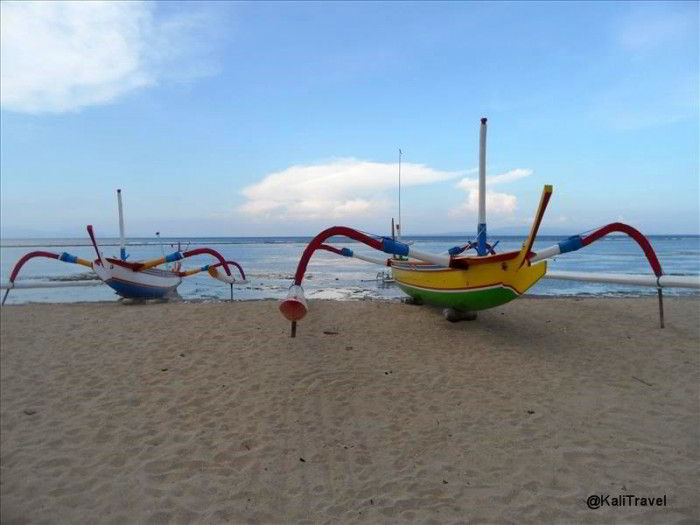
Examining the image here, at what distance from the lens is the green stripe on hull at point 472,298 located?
5.95m

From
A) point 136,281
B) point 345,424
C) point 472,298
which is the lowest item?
point 345,424

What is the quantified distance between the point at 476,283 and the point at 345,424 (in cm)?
320

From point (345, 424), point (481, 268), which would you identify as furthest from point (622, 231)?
point (345, 424)

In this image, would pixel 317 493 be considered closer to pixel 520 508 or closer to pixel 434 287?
pixel 520 508

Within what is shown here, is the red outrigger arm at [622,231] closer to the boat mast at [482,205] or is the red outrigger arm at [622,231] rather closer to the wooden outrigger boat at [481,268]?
the wooden outrigger boat at [481,268]

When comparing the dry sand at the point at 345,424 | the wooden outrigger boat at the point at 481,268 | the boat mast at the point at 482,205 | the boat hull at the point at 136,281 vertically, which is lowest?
the dry sand at the point at 345,424

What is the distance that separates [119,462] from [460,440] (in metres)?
2.63

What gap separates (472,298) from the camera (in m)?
6.46

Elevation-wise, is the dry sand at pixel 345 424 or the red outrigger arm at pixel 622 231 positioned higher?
the red outrigger arm at pixel 622 231

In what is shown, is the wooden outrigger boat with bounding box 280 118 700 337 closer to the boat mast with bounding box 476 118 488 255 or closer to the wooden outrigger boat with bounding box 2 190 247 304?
the boat mast with bounding box 476 118 488 255

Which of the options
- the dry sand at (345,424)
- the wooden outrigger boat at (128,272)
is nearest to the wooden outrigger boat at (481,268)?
the dry sand at (345,424)

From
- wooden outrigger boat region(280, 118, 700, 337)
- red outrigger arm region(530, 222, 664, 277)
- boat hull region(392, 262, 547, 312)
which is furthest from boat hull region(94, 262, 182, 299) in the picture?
red outrigger arm region(530, 222, 664, 277)

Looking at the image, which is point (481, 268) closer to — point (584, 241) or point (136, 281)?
point (584, 241)

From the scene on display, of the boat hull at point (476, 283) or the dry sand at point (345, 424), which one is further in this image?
the boat hull at point (476, 283)
